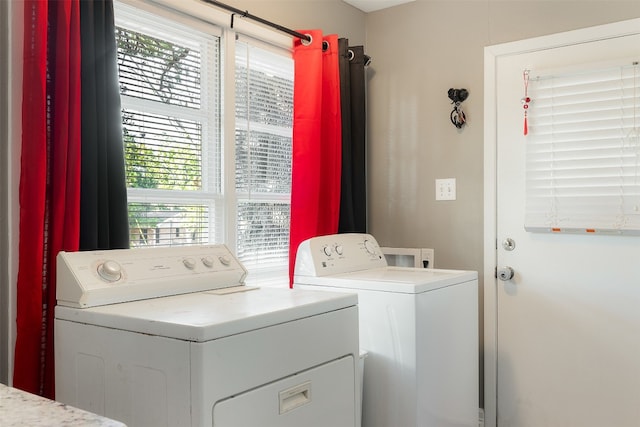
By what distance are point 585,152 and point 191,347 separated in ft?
6.70

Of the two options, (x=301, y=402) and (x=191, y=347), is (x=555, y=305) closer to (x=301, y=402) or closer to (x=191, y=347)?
(x=301, y=402)

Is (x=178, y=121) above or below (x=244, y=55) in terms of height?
below

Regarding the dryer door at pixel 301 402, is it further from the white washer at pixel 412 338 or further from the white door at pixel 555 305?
the white door at pixel 555 305

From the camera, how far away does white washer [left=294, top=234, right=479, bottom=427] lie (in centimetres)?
205

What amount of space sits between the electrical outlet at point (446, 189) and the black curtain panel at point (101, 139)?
1.72 m

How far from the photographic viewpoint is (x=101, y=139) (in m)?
1.82

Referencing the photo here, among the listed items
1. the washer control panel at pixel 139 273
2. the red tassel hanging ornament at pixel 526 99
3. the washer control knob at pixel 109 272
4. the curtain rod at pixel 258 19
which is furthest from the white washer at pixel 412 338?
the curtain rod at pixel 258 19

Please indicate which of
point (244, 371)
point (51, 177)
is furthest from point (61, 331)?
point (244, 371)

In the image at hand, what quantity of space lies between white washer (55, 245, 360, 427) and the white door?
129 centimetres

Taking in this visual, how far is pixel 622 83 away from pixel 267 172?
1645 millimetres

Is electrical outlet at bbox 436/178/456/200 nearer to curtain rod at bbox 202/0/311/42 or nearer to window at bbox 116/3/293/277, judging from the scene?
window at bbox 116/3/293/277

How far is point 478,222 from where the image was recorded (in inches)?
113

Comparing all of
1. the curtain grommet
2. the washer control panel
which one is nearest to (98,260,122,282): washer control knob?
the washer control panel

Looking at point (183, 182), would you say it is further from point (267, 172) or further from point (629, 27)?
point (629, 27)
